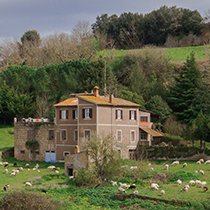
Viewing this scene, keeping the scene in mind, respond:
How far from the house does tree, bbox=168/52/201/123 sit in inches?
268

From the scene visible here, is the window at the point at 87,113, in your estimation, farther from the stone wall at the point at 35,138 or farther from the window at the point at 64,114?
the stone wall at the point at 35,138

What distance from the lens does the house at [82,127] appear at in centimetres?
4491

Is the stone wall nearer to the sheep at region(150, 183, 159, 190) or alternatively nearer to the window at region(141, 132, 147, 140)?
the window at region(141, 132, 147, 140)

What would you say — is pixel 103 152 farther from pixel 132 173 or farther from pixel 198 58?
pixel 198 58

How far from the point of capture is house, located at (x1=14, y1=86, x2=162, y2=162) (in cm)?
4491

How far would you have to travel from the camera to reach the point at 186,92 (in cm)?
5622

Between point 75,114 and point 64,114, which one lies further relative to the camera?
point 64,114

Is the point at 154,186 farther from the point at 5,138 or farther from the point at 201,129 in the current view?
the point at 5,138

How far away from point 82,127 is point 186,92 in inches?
752

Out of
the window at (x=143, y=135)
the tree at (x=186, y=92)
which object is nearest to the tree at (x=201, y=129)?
the window at (x=143, y=135)

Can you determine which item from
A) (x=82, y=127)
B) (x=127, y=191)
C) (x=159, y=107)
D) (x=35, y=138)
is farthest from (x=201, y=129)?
(x=35, y=138)

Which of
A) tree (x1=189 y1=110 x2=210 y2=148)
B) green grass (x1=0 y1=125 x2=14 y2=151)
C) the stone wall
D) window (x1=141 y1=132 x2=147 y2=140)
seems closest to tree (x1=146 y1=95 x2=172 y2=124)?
window (x1=141 y1=132 x2=147 y2=140)

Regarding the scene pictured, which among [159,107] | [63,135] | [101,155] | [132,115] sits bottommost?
[101,155]

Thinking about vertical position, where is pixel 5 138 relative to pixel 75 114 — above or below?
below
